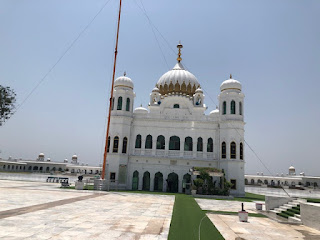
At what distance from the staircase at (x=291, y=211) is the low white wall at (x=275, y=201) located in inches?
13.1

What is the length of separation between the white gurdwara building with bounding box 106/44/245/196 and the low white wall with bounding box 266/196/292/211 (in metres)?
12.4

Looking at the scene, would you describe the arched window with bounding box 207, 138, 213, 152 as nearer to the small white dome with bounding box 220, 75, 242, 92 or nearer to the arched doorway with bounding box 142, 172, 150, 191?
the small white dome with bounding box 220, 75, 242, 92

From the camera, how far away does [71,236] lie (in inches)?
295

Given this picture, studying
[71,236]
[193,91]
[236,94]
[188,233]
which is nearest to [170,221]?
[188,233]

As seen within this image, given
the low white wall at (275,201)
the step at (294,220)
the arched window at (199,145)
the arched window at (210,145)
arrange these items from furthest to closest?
the arched window at (199,145) → the arched window at (210,145) → the low white wall at (275,201) → the step at (294,220)

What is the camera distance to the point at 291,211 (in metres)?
14.1

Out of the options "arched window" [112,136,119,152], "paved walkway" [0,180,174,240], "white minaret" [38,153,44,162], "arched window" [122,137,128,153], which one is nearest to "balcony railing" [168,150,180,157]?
"arched window" [122,137,128,153]

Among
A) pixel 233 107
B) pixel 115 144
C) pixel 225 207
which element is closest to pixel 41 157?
pixel 115 144

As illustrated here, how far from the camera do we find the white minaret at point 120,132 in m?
30.3

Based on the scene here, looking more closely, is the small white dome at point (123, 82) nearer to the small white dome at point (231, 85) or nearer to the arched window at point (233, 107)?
the small white dome at point (231, 85)

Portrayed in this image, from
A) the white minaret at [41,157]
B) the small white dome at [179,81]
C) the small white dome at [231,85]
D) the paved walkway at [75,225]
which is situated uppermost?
the small white dome at [179,81]

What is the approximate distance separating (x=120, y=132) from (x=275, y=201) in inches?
782

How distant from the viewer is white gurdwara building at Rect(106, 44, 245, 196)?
1185 inches

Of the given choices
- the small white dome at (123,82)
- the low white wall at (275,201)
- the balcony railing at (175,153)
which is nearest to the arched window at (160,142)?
the balcony railing at (175,153)
